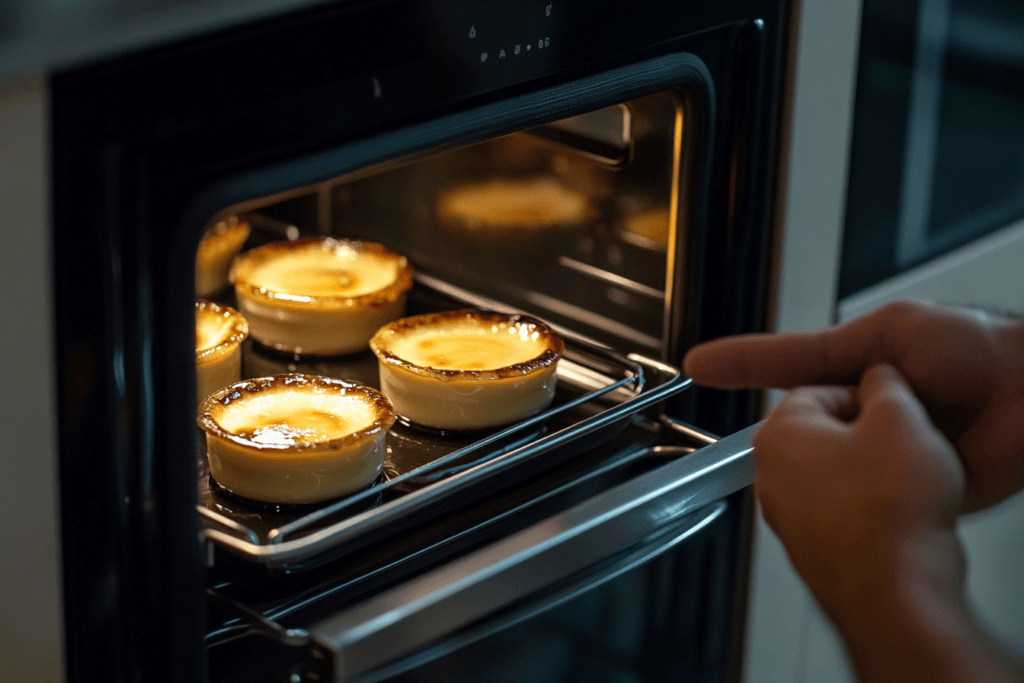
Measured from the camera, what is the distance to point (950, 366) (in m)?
0.71

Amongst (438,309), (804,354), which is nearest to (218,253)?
(438,309)

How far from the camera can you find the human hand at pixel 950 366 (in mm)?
706

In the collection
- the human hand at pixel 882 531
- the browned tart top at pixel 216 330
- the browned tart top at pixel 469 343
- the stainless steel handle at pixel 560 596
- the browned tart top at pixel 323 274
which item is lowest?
the stainless steel handle at pixel 560 596

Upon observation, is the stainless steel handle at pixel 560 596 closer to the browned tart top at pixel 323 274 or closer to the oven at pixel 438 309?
the oven at pixel 438 309

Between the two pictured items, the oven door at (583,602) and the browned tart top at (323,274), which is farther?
the browned tart top at (323,274)

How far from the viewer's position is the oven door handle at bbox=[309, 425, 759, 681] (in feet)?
2.06

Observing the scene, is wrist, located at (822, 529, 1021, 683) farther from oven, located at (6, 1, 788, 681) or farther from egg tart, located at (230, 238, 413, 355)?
egg tart, located at (230, 238, 413, 355)

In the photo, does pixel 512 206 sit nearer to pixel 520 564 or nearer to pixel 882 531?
pixel 520 564

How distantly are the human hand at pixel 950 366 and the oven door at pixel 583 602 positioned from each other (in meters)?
0.11

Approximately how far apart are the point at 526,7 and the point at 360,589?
38cm

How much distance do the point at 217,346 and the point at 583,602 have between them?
35 centimetres

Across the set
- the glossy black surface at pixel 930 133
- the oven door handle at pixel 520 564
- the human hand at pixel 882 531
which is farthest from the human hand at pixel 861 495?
the glossy black surface at pixel 930 133

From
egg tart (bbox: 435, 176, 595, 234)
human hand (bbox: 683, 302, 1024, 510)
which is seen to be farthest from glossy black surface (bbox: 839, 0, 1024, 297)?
human hand (bbox: 683, 302, 1024, 510)

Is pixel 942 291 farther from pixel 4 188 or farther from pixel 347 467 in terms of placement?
pixel 4 188
